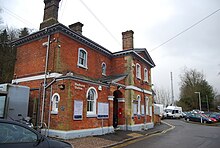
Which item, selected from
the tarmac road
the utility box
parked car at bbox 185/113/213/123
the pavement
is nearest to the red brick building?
the pavement

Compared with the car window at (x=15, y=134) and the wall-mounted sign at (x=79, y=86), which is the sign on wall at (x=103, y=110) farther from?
the car window at (x=15, y=134)

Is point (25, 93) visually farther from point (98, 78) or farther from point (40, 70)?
point (98, 78)

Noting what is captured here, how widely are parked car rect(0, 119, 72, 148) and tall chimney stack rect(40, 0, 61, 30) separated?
1257 cm

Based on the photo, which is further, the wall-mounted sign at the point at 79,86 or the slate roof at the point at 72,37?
the slate roof at the point at 72,37

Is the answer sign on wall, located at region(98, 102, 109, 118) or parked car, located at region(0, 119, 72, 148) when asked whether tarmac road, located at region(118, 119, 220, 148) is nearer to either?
sign on wall, located at region(98, 102, 109, 118)

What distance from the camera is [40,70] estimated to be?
14.5 metres

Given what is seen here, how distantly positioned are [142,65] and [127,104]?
605 cm

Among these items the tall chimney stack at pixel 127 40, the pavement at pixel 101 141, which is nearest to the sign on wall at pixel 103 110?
the pavement at pixel 101 141

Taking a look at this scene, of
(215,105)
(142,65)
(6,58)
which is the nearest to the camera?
(142,65)

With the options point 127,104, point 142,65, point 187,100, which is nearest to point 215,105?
point 187,100

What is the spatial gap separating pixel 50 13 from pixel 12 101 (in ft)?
26.5

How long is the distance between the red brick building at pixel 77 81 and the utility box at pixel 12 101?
3.49 ft

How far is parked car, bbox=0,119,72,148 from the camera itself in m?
4.23

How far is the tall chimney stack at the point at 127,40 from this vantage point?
20342mm
